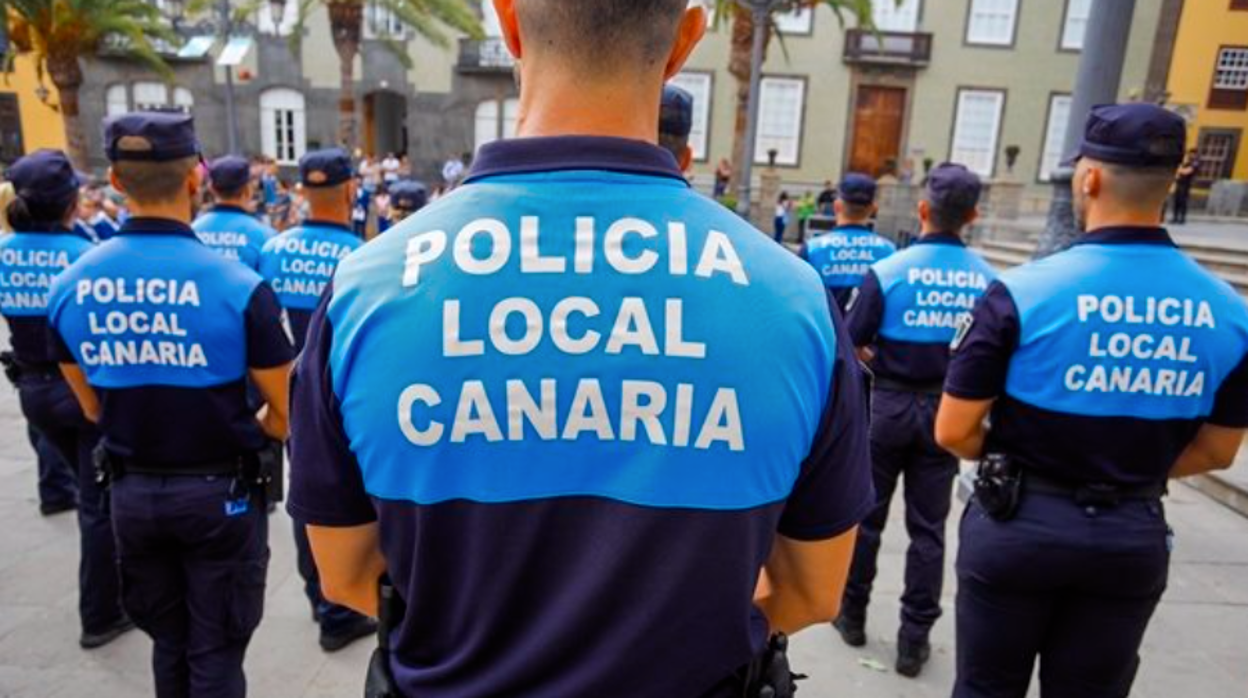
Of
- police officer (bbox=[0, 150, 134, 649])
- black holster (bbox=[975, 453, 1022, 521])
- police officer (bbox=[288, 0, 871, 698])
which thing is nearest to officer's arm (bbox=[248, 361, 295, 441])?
police officer (bbox=[0, 150, 134, 649])

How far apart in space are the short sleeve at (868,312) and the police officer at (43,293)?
3.76 metres

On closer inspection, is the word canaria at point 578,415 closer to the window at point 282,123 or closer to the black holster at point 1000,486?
the black holster at point 1000,486

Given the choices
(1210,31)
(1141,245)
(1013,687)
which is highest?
(1210,31)

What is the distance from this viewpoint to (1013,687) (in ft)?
8.54

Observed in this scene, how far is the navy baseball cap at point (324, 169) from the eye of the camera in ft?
14.3

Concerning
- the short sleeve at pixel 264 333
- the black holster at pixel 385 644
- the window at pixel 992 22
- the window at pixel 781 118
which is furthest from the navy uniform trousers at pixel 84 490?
the window at pixel 992 22

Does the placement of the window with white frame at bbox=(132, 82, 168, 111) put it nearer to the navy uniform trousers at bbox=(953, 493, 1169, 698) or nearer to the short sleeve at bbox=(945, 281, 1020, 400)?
the short sleeve at bbox=(945, 281, 1020, 400)

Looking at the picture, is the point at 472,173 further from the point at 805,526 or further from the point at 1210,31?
the point at 1210,31

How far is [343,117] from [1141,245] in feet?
70.4

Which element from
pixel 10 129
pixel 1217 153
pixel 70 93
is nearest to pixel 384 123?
pixel 70 93

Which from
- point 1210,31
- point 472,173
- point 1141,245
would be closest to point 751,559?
point 472,173

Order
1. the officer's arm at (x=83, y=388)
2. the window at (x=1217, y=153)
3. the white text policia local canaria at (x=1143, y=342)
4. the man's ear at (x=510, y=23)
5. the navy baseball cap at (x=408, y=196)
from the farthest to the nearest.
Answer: the window at (x=1217, y=153), the navy baseball cap at (x=408, y=196), the officer's arm at (x=83, y=388), the white text policia local canaria at (x=1143, y=342), the man's ear at (x=510, y=23)

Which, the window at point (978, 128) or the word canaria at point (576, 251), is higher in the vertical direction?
the window at point (978, 128)

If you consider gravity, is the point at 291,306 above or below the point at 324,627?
above
